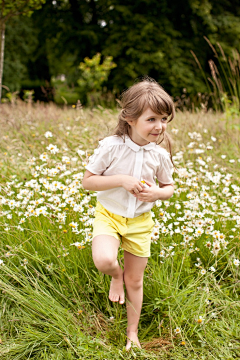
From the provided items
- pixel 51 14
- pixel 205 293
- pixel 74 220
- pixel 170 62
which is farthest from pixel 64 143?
pixel 51 14

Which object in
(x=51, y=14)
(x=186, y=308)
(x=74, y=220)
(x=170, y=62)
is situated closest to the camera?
(x=186, y=308)

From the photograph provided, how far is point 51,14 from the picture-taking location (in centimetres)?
1638

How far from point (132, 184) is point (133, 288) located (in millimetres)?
718

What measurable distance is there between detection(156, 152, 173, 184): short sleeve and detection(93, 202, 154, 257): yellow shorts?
26 centimetres

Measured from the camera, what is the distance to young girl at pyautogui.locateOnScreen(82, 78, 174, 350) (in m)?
1.86

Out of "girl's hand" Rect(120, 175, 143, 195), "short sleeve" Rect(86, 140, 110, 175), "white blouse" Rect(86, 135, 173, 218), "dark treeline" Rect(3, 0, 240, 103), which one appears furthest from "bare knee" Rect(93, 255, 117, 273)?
"dark treeline" Rect(3, 0, 240, 103)

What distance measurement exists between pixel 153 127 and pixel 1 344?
1604mm

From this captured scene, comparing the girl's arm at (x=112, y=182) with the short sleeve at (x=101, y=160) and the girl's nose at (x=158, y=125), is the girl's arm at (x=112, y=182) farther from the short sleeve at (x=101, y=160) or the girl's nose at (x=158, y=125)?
the girl's nose at (x=158, y=125)

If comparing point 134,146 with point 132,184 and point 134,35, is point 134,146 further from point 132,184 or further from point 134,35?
point 134,35

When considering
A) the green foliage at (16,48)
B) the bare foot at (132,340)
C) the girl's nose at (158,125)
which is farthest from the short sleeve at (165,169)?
the green foliage at (16,48)

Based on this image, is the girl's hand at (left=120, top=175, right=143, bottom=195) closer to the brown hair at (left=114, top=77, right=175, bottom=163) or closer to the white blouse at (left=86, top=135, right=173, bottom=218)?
the white blouse at (left=86, top=135, right=173, bottom=218)

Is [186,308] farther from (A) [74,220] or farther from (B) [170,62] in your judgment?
(B) [170,62]

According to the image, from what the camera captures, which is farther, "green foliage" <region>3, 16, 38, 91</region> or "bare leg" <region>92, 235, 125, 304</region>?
"green foliage" <region>3, 16, 38, 91</region>

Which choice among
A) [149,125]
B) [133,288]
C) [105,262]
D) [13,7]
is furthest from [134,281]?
[13,7]
